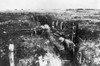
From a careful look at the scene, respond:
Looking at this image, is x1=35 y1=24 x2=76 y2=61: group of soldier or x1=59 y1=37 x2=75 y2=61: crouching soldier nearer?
x1=59 y1=37 x2=75 y2=61: crouching soldier

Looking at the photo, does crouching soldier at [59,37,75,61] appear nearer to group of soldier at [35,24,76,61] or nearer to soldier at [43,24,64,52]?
group of soldier at [35,24,76,61]

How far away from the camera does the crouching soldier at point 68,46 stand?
48.5ft

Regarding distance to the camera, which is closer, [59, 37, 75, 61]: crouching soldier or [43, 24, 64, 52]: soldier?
[59, 37, 75, 61]: crouching soldier

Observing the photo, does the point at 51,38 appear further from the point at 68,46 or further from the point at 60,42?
the point at 68,46

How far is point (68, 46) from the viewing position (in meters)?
15.2

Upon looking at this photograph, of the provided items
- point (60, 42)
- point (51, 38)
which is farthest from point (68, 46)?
point (51, 38)

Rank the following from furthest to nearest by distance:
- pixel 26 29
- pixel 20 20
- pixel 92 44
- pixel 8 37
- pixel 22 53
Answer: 1. pixel 20 20
2. pixel 26 29
3. pixel 8 37
4. pixel 92 44
5. pixel 22 53

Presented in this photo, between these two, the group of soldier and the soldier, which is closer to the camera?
the group of soldier

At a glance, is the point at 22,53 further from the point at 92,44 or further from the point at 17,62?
the point at 92,44

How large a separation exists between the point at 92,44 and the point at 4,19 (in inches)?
505

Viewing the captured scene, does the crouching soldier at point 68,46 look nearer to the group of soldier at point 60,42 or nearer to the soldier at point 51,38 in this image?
the group of soldier at point 60,42

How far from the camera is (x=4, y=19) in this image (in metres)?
21.1

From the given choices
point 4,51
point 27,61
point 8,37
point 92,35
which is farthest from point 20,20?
point 92,35

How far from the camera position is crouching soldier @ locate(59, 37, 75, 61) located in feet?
48.5
